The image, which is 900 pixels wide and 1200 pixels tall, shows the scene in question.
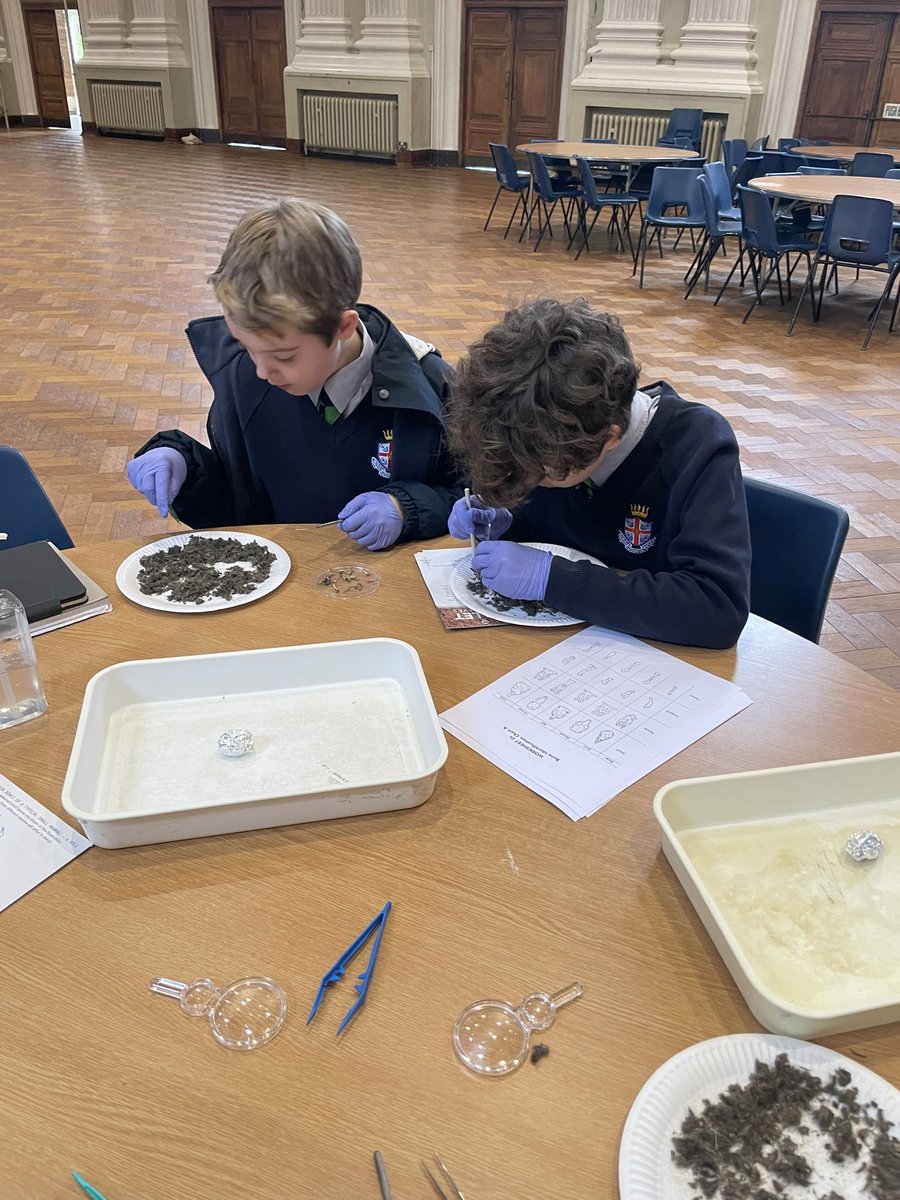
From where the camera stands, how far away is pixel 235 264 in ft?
4.01

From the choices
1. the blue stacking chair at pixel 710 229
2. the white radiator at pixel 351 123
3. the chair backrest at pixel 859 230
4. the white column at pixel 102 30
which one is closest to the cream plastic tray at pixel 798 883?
the chair backrest at pixel 859 230

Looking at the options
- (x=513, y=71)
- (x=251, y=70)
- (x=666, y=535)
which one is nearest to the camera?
(x=666, y=535)

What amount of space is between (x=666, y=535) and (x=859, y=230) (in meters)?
4.31

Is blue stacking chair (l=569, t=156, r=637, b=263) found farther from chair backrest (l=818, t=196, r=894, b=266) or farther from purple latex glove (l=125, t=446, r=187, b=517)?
purple latex glove (l=125, t=446, r=187, b=517)

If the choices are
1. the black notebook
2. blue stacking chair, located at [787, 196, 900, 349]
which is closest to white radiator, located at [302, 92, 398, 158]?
blue stacking chair, located at [787, 196, 900, 349]

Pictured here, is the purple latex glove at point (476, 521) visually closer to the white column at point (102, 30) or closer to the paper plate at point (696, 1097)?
the paper plate at point (696, 1097)

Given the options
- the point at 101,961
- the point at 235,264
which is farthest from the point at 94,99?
the point at 101,961

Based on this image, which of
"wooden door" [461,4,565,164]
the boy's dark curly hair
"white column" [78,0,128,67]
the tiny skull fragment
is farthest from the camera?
"white column" [78,0,128,67]

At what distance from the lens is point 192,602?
1.24 meters

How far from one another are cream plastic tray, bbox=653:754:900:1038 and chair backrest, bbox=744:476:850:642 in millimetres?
579

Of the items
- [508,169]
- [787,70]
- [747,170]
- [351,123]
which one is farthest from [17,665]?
[351,123]

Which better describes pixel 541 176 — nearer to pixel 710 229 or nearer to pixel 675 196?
pixel 675 196

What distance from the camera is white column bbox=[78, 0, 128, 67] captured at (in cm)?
1176

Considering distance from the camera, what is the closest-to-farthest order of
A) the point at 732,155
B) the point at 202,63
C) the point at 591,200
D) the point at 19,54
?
the point at 591,200 → the point at 732,155 → the point at 202,63 → the point at 19,54
